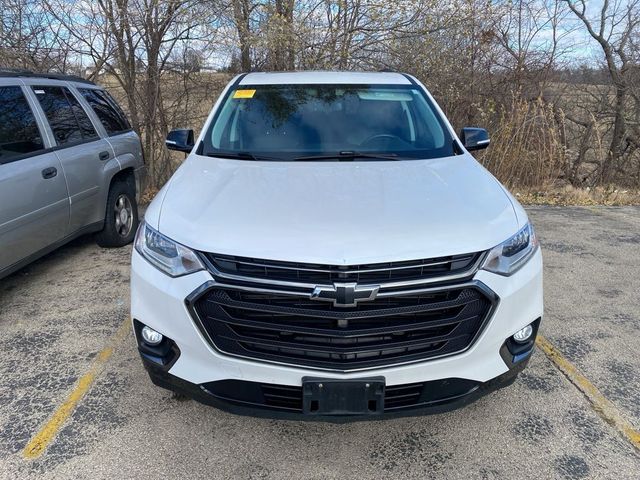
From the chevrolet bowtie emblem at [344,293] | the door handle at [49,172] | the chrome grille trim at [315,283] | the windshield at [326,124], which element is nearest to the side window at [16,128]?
the door handle at [49,172]

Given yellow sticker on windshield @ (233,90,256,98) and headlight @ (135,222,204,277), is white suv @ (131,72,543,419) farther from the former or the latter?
yellow sticker on windshield @ (233,90,256,98)

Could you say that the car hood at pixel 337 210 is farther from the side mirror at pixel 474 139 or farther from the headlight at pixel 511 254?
the side mirror at pixel 474 139

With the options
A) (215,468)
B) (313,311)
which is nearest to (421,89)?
(313,311)

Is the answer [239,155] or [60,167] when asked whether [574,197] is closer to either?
[239,155]

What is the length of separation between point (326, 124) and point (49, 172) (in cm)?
237

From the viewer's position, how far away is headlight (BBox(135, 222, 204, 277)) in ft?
7.00

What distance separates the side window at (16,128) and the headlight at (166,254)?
1957mm

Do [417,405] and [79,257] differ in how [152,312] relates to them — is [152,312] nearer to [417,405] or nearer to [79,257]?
[417,405]

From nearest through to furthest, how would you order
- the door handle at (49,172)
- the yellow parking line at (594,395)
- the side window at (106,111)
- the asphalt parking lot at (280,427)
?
the asphalt parking lot at (280,427) < the yellow parking line at (594,395) < the door handle at (49,172) < the side window at (106,111)

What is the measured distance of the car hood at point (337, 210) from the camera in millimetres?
2049

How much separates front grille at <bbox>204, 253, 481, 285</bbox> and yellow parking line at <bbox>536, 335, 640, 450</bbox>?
140 cm

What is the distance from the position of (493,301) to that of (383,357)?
1.76 ft

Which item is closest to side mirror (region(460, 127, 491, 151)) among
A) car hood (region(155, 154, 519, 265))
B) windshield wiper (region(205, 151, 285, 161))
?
car hood (region(155, 154, 519, 265))

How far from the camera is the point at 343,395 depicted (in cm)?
204
